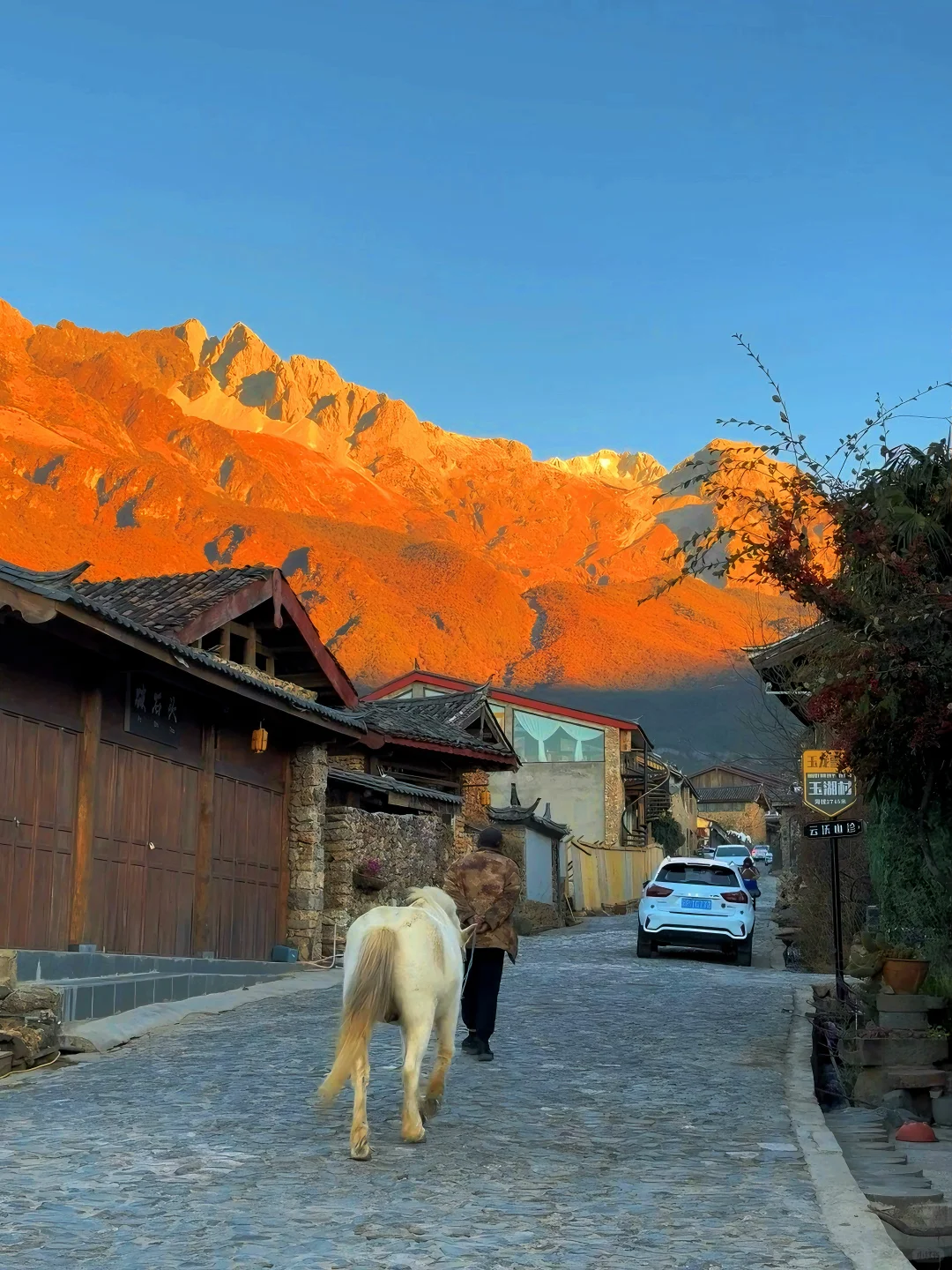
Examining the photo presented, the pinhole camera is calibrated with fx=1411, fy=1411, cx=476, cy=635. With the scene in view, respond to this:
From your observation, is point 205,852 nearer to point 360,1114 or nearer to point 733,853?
point 360,1114

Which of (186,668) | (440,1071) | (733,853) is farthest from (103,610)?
(733,853)

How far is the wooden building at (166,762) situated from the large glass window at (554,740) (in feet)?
96.0

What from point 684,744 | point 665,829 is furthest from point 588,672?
point 665,829

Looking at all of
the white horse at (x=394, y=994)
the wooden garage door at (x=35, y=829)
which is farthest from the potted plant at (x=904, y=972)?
the wooden garage door at (x=35, y=829)

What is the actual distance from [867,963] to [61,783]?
798cm

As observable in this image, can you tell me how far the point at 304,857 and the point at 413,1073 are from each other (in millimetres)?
13506

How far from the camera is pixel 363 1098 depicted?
7270 mm

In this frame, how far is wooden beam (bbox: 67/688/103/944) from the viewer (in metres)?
14.4

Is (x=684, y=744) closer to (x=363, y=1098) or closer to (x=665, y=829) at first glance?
(x=665, y=829)

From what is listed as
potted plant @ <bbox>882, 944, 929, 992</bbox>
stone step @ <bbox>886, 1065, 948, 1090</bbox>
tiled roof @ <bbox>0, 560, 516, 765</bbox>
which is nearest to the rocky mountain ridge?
tiled roof @ <bbox>0, 560, 516, 765</bbox>

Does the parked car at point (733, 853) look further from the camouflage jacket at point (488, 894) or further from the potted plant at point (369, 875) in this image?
the camouflage jacket at point (488, 894)

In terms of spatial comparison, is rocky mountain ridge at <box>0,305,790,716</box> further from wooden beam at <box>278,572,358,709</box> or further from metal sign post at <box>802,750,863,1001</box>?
metal sign post at <box>802,750,863,1001</box>

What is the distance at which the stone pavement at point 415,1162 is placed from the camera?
5562 mm

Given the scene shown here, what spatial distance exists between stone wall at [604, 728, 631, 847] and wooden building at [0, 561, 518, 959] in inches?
1143
